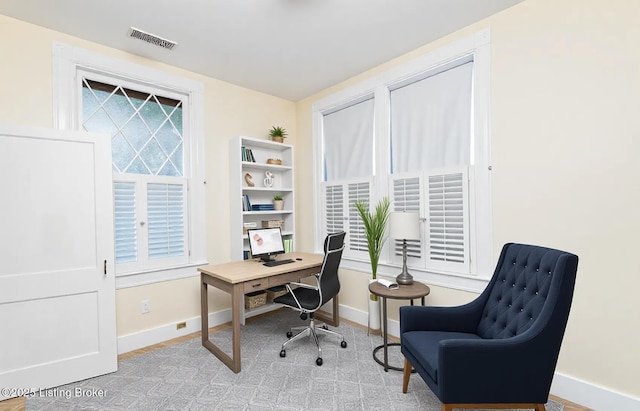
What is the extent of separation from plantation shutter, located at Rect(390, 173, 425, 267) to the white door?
268 centimetres

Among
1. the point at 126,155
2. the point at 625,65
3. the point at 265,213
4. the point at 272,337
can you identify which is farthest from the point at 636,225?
the point at 126,155

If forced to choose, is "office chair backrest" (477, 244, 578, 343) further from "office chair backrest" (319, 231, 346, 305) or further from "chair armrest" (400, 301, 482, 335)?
"office chair backrest" (319, 231, 346, 305)

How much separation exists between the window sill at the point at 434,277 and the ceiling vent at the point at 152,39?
2.94 meters

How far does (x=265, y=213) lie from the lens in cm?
387

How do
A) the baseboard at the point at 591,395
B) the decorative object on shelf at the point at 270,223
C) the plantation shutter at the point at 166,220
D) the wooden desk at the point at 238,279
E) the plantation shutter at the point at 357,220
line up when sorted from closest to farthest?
the baseboard at the point at 591,395, the wooden desk at the point at 238,279, the plantation shutter at the point at 166,220, the plantation shutter at the point at 357,220, the decorative object on shelf at the point at 270,223

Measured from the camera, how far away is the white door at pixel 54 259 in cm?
218

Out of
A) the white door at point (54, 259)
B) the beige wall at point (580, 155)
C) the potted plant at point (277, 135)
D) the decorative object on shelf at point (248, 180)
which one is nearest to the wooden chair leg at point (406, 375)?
the beige wall at point (580, 155)

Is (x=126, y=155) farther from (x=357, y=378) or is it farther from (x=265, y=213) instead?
(x=357, y=378)

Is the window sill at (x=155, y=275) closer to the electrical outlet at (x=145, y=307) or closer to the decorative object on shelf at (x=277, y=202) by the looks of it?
the electrical outlet at (x=145, y=307)

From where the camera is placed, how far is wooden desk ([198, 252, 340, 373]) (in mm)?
2496

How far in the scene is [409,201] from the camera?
304 cm

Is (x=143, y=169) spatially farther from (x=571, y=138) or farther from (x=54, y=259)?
(x=571, y=138)

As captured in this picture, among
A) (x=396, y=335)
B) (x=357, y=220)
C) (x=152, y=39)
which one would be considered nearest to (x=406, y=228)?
(x=357, y=220)

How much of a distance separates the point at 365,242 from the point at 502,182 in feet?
5.12
